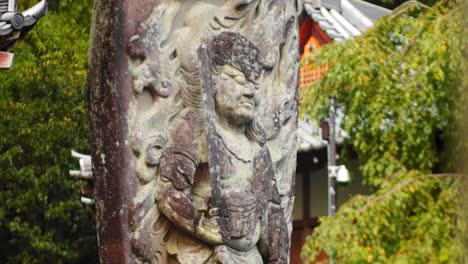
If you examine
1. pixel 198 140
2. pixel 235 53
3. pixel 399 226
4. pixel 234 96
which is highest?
pixel 235 53

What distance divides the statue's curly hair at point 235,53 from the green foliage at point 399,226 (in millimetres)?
5146

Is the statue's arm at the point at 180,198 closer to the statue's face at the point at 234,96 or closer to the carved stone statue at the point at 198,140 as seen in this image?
the carved stone statue at the point at 198,140

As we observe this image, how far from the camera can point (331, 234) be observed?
11359 mm

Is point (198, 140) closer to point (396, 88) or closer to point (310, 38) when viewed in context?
point (396, 88)

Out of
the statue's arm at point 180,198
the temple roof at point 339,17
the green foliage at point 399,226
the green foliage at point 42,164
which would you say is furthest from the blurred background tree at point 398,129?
the green foliage at point 42,164

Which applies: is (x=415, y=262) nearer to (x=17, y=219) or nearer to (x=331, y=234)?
(x=331, y=234)

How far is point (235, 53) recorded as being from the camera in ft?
20.2

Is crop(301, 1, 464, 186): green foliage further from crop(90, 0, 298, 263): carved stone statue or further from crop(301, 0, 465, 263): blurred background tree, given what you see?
crop(90, 0, 298, 263): carved stone statue

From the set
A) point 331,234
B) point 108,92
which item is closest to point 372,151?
point 331,234

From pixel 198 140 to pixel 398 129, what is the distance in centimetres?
628

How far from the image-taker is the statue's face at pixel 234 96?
240 inches

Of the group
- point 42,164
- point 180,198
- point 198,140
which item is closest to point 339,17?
point 42,164

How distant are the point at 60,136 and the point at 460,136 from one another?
1555cm

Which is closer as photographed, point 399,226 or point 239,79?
point 239,79
